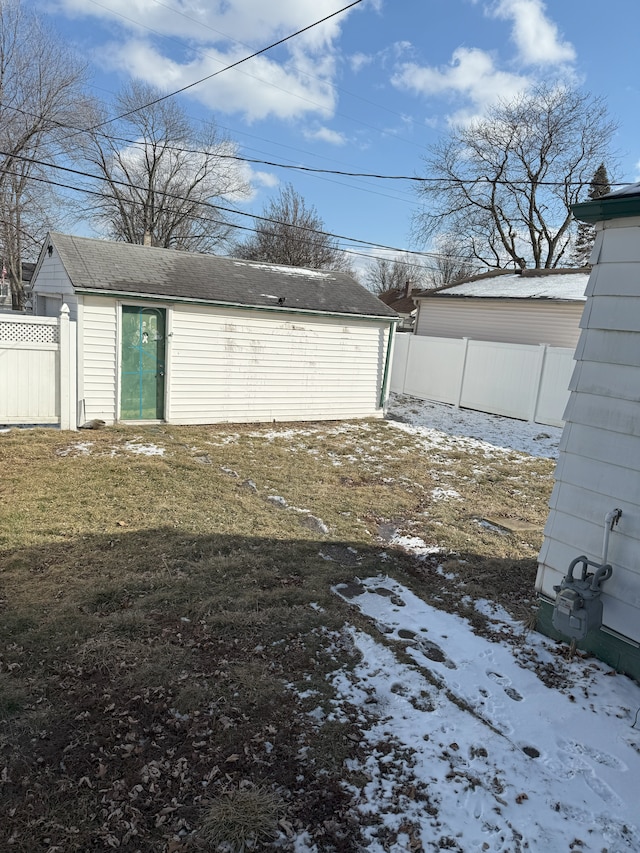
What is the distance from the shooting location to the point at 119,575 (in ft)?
13.6

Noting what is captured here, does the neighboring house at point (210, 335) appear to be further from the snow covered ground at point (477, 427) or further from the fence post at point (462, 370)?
the fence post at point (462, 370)

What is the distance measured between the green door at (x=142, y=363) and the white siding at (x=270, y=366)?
243 millimetres

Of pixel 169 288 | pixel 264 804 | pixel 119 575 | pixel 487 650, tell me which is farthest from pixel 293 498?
pixel 169 288

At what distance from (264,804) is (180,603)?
178cm

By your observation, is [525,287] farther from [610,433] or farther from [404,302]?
[404,302]

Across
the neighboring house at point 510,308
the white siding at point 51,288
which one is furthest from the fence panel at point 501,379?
the white siding at point 51,288

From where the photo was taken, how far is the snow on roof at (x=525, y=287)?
14.1m

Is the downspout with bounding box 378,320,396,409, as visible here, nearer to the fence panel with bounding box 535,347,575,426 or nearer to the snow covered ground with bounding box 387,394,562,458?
the snow covered ground with bounding box 387,394,562,458

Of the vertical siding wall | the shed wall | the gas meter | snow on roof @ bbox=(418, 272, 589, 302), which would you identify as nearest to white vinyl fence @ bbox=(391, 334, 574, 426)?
snow on roof @ bbox=(418, 272, 589, 302)

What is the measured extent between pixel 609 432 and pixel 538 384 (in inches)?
379

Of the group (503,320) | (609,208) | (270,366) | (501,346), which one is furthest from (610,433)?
(503,320)

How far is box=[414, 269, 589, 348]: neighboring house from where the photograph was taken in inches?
539

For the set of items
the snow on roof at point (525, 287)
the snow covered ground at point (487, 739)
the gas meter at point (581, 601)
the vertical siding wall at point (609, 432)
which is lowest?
the snow covered ground at point (487, 739)

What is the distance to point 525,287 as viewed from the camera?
15.6 m
